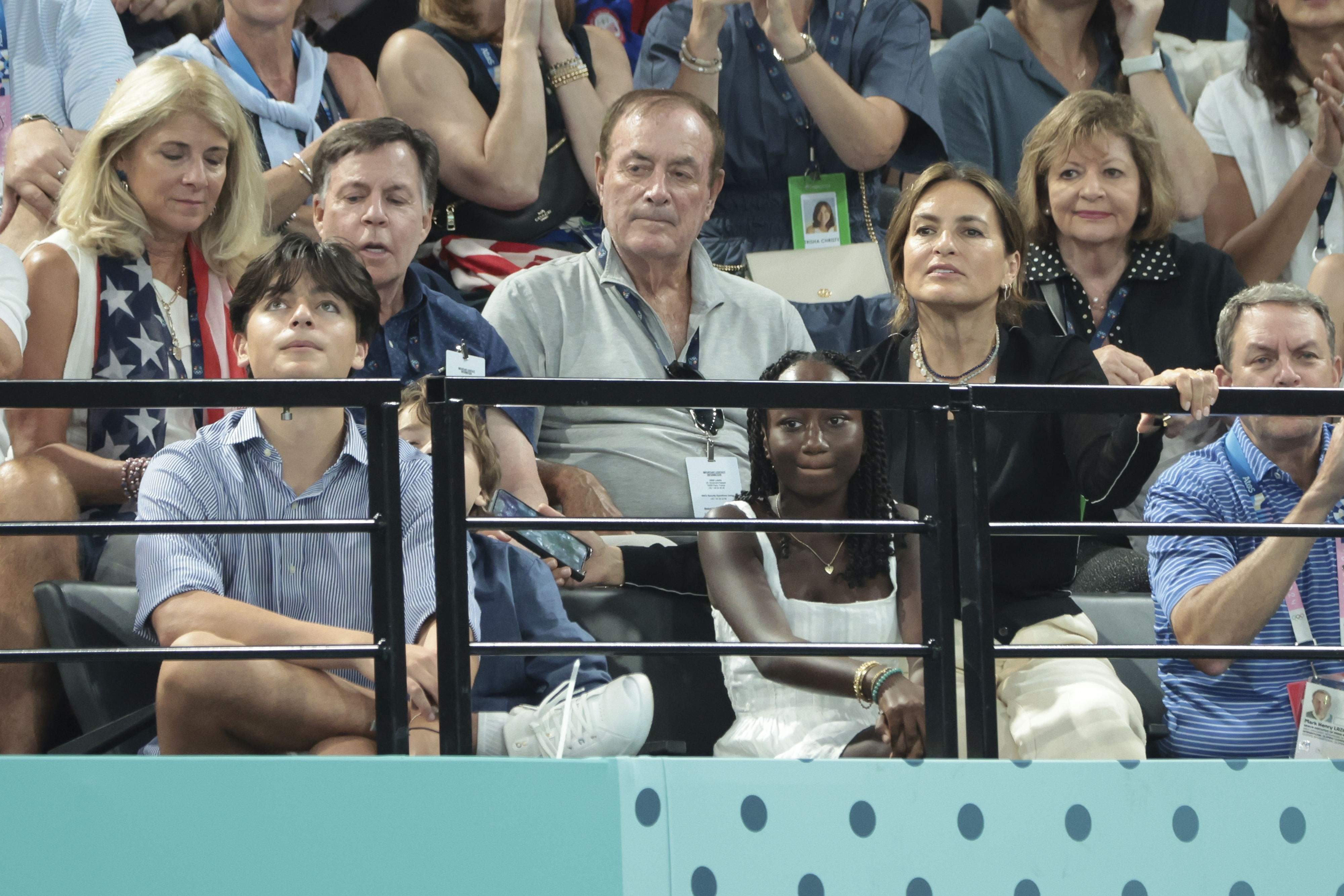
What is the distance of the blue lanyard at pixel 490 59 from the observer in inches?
131

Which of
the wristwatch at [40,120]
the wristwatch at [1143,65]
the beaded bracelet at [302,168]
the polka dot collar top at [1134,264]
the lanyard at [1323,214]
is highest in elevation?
the wristwatch at [1143,65]

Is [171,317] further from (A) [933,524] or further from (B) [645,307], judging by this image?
(A) [933,524]

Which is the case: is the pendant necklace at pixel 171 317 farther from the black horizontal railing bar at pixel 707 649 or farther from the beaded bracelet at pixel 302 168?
the black horizontal railing bar at pixel 707 649

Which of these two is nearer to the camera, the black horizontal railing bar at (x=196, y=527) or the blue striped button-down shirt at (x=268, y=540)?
the black horizontal railing bar at (x=196, y=527)

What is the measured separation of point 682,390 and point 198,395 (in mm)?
545

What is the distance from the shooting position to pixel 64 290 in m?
2.57

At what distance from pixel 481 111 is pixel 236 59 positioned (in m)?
0.56

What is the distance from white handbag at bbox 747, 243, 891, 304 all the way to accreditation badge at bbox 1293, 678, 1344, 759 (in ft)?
5.04

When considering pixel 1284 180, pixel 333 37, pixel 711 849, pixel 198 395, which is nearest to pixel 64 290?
pixel 198 395

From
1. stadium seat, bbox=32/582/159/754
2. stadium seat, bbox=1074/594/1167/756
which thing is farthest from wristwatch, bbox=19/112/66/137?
stadium seat, bbox=1074/594/1167/756

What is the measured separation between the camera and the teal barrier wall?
62.8 inches

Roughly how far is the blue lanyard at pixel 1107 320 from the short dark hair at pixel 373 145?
4.68 ft

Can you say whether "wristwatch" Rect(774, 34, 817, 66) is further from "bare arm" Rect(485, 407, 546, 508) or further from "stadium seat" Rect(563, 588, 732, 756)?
"stadium seat" Rect(563, 588, 732, 756)

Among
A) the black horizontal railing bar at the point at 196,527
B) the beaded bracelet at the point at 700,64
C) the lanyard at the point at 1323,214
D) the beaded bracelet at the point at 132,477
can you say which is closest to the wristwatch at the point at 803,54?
the beaded bracelet at the point at 700,64
